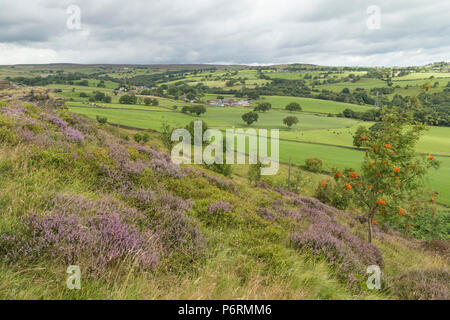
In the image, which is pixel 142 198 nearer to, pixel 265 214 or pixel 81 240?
pixel 81 240

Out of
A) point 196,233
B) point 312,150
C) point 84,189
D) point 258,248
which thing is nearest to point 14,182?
point 84,189

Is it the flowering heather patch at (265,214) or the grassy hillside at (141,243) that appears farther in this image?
the flowering heather patch at (265,214)

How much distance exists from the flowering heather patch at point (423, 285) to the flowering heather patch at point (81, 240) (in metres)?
5.33

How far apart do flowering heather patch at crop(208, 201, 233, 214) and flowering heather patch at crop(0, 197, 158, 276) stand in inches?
95.9

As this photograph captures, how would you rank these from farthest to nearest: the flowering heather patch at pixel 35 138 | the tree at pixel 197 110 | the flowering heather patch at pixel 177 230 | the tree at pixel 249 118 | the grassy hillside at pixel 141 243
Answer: the tree at pixel 197 110, the tree at pixel 249 118, the flowering heather patch at pixel 35 138, the flowering heather patch at pixel 177 230, the grassy hillside at pixel 141 243

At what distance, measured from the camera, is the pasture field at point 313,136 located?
162ft

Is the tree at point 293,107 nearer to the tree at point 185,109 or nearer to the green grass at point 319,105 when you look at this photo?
the green grass at point 319,105

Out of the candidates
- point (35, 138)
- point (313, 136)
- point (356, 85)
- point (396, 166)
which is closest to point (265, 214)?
point (396, 166)

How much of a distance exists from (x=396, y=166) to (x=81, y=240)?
10069 millimetres

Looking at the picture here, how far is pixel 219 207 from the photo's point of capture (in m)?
6.71

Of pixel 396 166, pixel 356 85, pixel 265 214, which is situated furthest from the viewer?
pixel 356 85

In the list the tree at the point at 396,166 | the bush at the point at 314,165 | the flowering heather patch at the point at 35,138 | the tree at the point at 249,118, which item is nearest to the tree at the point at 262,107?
the tree at the point at 249,118

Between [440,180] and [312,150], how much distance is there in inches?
1041
